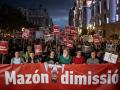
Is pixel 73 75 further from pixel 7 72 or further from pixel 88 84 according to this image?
pixel 7 72

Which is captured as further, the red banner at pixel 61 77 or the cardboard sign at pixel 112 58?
the cardboard sign at pixel 112 58

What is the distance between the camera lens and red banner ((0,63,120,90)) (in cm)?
1495

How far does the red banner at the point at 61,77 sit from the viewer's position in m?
14.9

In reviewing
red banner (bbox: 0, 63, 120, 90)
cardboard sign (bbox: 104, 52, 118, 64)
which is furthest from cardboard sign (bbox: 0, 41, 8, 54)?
cardboard sign (bbox: 104, 52, 118, 64)

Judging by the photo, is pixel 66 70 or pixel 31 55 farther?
pixel 31 55

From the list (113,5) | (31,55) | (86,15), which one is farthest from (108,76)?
(86,15)

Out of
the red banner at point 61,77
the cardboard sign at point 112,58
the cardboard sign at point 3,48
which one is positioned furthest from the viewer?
the cardboard sign at point 3,48

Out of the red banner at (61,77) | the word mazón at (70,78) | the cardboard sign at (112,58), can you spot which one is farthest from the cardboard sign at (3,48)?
the cardboard sign at (112,58)

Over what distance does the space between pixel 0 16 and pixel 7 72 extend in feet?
246

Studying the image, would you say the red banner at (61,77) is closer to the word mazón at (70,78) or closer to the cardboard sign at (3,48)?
the word mazón at (70,78)

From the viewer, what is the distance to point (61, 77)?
1511cm

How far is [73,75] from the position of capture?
1509 cm

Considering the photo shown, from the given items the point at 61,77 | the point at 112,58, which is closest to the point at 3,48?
the point at 61,77

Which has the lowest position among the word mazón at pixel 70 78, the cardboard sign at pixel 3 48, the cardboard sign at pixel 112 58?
the word mazón at pixel 70 78
